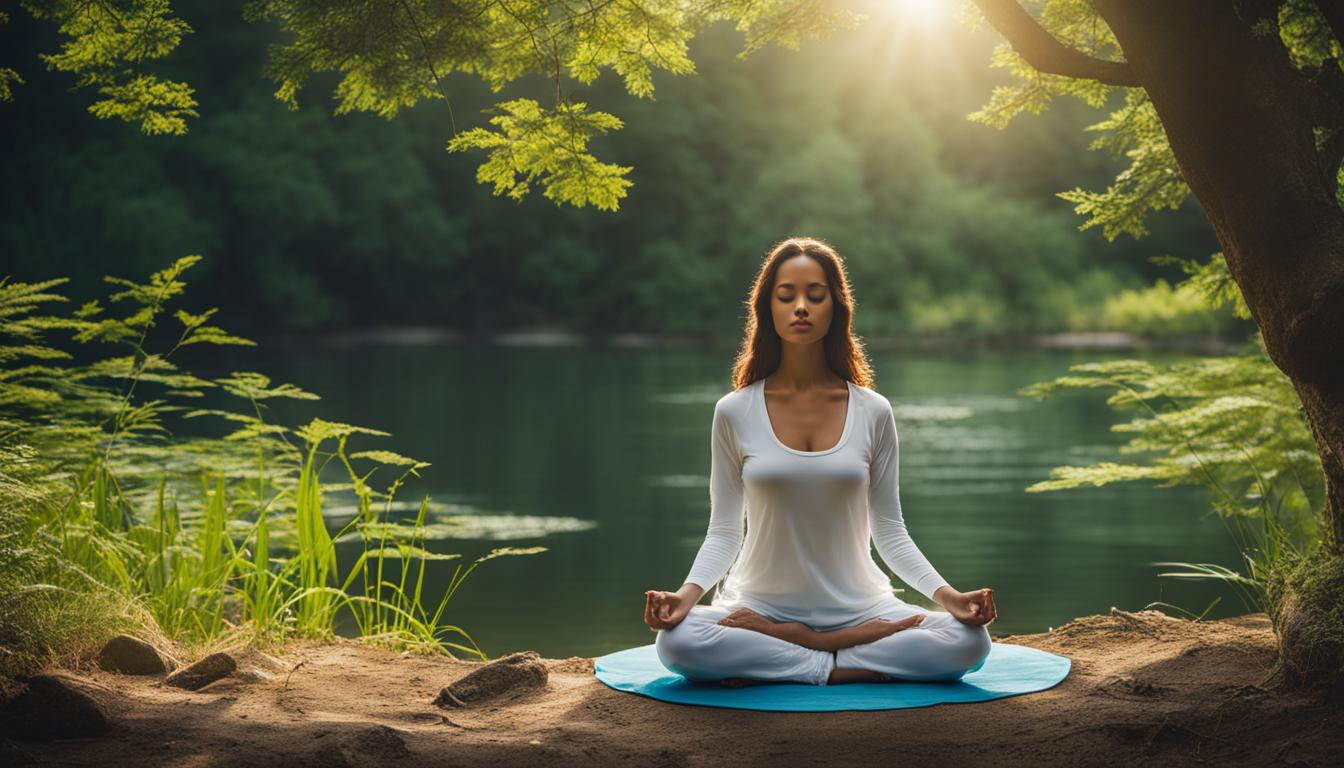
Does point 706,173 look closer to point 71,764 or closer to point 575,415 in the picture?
point 575,415

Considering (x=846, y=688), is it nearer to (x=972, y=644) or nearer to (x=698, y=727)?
(x=972, y=644)

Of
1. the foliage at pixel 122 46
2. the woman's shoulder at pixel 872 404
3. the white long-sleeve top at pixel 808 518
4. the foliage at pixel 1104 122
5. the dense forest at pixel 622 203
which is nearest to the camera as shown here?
the white long-sleeve top at pixel 808 518

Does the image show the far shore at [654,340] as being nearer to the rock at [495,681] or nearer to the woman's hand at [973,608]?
the woman's hand at [973,608]

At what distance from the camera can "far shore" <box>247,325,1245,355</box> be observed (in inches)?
1211

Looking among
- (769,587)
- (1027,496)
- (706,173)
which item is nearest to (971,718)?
(769,587)

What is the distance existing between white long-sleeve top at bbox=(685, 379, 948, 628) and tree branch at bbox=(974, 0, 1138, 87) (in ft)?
4.55

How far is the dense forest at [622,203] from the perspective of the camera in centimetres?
3105

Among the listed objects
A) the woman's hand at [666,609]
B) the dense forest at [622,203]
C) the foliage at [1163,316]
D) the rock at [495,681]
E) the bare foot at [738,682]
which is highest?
the dense forest at [622,203]

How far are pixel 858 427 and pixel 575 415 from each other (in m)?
15.5

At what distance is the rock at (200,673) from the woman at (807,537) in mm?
1210

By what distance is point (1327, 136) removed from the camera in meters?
4.09

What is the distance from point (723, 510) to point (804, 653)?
1.49ft

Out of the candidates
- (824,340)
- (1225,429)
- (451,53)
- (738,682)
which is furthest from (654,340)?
(738,682)

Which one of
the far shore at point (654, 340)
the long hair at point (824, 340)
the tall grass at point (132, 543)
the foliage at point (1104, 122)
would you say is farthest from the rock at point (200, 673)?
the far shore at point (654, 340)
